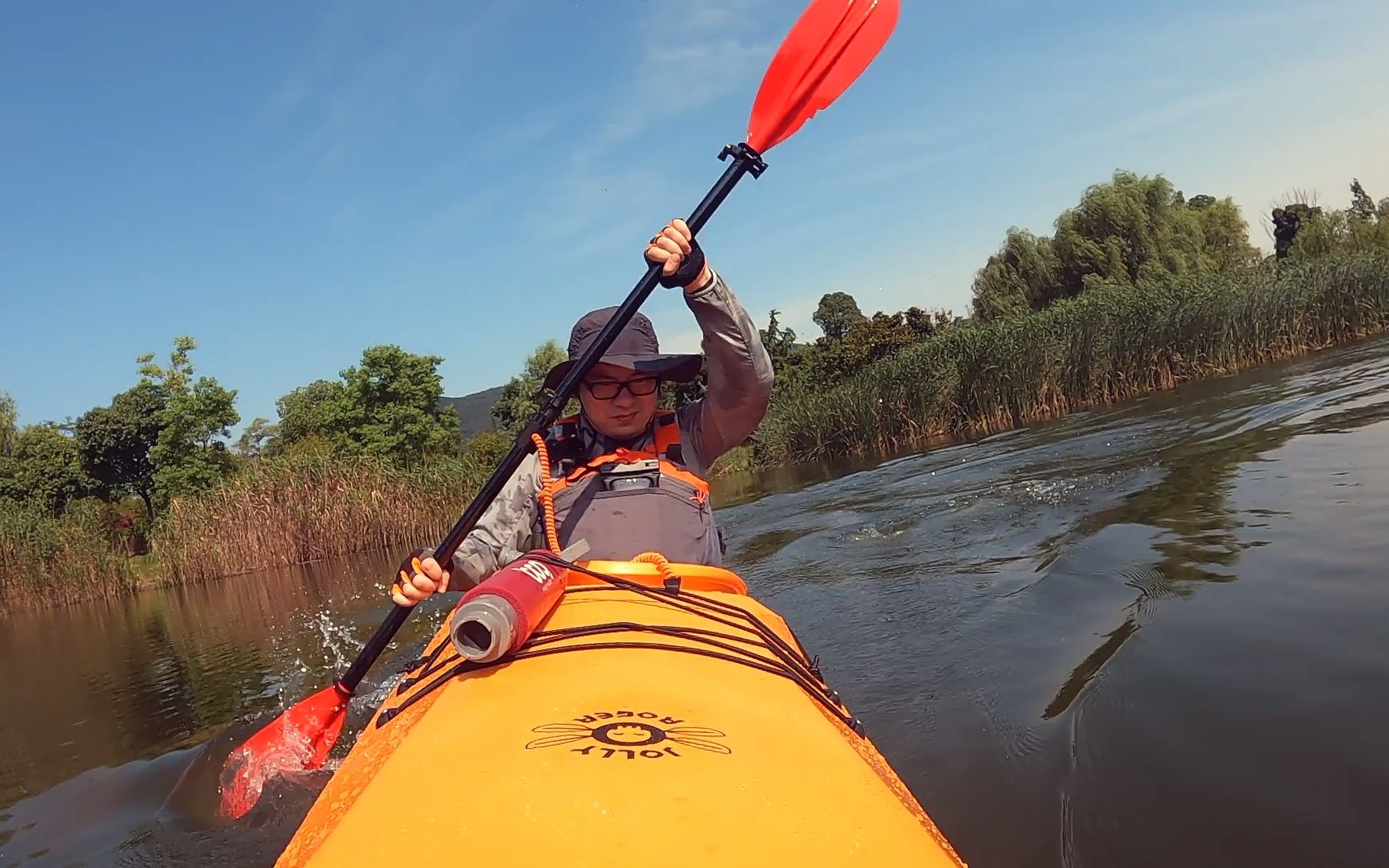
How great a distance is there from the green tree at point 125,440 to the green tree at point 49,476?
→ 1.36 ft

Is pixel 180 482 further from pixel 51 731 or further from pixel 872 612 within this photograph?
pixel 872 612

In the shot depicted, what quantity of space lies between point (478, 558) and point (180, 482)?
31.7m

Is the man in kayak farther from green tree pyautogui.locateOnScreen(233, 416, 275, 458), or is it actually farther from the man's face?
green tree pyautogui.locateOnScreen(233, 416, 275, 458)

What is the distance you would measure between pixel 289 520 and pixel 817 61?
14010 millimetres

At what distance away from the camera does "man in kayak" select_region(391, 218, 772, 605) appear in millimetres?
2785

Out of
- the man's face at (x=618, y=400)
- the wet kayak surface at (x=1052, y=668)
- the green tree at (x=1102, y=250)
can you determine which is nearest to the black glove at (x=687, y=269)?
the man's face at (x=618, y=400)

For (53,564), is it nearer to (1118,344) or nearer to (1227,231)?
(1118,344)

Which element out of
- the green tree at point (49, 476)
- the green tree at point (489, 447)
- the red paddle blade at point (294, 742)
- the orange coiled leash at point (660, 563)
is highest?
the green tree at point (49, 476)

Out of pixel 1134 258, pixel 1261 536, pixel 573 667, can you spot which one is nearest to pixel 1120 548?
pixel 1261 536

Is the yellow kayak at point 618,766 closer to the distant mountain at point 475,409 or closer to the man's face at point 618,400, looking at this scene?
the man's face at point 618,400

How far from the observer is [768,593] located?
6.69 metres

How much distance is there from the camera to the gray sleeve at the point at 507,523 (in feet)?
9.78

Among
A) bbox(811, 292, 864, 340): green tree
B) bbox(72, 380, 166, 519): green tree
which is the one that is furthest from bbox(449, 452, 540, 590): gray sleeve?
bbox(811, 292, 864, 340): green tree

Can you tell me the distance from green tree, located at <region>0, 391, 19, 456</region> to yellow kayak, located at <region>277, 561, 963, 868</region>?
4590 cm
